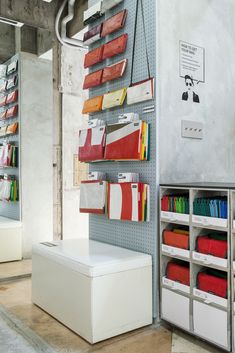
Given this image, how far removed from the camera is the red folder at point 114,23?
2850mm

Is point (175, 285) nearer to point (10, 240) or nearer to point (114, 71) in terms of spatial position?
point (114, 71)

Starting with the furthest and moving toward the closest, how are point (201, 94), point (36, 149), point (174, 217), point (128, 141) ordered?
point (36, 149)
point (201, 94)
point (128, 141)
point (174, 217)

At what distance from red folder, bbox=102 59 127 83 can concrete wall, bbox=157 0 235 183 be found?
337mm

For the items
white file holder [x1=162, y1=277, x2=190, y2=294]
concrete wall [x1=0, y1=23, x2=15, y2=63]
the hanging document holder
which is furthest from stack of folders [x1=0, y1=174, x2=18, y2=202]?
white file holder [x1=162, y1=277, x2=190, y2=294]

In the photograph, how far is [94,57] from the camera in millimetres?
3098

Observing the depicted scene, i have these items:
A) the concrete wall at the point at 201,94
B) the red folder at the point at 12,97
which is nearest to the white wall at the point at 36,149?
the red folder at the point at 12,97

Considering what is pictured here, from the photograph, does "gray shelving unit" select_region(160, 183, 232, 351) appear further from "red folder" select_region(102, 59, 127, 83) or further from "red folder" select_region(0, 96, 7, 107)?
"red folder" select_region(0, 96, 7, 107)

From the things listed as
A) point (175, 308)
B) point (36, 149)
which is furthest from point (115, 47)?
point (36, 149)

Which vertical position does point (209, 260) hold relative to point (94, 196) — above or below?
below

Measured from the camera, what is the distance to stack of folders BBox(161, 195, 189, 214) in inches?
94.3

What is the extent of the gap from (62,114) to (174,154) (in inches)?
117

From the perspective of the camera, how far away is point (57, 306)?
2656 mm

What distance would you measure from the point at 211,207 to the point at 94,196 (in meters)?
1.13

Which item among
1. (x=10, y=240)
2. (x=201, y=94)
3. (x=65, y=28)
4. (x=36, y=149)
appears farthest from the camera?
(x=65, y=28)
